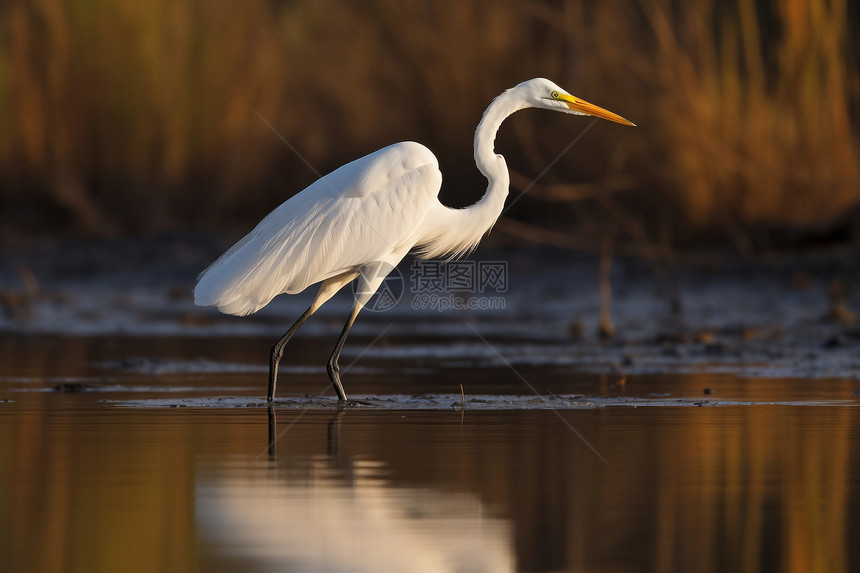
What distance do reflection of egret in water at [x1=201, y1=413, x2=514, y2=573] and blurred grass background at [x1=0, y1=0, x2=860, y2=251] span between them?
257 inches

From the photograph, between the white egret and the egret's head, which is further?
the egret's head

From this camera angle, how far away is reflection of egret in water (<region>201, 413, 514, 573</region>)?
10.8ft

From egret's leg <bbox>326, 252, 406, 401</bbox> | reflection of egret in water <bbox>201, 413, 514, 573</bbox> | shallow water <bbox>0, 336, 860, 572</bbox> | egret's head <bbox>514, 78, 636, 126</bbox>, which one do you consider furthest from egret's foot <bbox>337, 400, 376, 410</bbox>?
egret's head <bbox>514, 78, 636, 126</bbox>

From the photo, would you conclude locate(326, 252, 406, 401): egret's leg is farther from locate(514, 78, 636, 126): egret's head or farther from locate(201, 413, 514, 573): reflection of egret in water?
locate(201, 413, 514, 573): reflection of egret in water

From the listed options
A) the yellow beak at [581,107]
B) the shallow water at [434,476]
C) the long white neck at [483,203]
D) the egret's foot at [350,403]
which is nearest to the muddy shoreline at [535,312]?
the long white neck at [483,203]

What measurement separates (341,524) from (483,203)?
371 centimetres

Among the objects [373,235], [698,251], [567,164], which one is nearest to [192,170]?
[567,164]

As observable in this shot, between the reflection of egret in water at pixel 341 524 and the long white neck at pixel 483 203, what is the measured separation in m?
2.92

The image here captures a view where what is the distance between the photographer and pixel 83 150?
42.7 feet

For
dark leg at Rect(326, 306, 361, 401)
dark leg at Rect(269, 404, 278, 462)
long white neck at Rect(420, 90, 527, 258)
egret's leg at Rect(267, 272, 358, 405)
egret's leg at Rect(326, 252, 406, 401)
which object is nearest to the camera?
dark leg at Rect(269, 404, 278, 462)

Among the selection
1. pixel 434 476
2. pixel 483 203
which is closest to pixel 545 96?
pixel 483 203

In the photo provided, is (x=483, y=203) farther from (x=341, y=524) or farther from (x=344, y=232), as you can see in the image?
(x=341, y=524)

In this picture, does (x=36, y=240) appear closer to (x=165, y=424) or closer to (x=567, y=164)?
(x=567, y=164)

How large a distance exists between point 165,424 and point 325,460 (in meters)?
1.04
